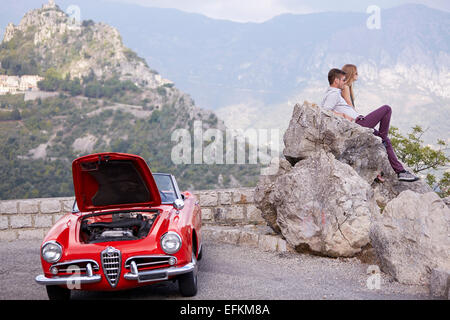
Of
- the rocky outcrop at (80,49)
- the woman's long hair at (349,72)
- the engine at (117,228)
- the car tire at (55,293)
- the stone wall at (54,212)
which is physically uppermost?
the rocky outcrop at (80,49)

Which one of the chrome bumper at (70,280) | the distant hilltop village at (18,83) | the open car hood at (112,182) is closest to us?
the chrome bumper at (70,280)

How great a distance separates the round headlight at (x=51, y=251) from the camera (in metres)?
5.41

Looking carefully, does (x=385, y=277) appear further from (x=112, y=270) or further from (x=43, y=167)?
(x=43, y=167)

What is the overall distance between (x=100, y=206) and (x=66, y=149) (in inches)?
2101

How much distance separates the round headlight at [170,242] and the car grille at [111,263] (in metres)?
0.48

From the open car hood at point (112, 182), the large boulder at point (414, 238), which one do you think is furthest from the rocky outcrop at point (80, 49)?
the large boulder at point (414, 238)

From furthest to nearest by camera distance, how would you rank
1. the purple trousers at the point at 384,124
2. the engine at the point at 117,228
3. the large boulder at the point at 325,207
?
the purple trousers at the point at 384,124, the large boulder at the point at 325,207, the engine at the point at 117,228

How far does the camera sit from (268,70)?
134 metres

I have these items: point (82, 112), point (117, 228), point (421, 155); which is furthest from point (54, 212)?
point (82, 112)

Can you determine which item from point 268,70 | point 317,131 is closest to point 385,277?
point 317,131

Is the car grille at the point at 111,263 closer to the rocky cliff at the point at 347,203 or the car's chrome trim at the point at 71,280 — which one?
the car's chrome trim at the point at 71,280

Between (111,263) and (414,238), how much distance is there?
358cm

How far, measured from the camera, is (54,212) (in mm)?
11398

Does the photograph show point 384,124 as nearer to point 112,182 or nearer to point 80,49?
point 112,182
